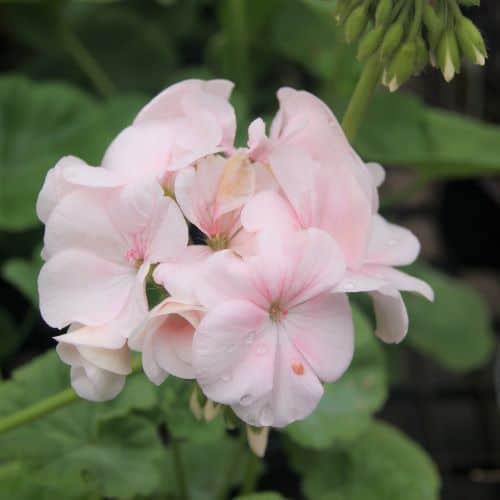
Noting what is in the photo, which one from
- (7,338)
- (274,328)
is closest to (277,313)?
(274,328)

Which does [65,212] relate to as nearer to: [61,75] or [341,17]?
[341,17]

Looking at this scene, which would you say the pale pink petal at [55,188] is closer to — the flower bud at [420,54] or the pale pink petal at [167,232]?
the pale pink petal at [167,232]

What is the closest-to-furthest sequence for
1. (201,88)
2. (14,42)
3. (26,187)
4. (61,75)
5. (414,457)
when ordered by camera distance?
(201,88) → (414,457) → (26,187) → (61,75) → (14,42)

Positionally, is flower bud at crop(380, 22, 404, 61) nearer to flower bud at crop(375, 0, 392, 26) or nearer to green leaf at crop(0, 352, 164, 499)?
flower bud at crop(375, 0, 392, 26)

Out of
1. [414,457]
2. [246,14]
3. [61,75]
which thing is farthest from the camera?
[61,75]

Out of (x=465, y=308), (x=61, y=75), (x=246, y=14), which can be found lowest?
(x=465, y=308)

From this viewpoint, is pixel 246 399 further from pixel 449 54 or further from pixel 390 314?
pixel 449 54

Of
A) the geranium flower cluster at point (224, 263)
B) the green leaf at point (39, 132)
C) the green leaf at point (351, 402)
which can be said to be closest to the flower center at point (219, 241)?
the geranium flower cluster at point (224, 263)

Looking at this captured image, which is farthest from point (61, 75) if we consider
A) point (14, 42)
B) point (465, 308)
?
point (465, 308)
